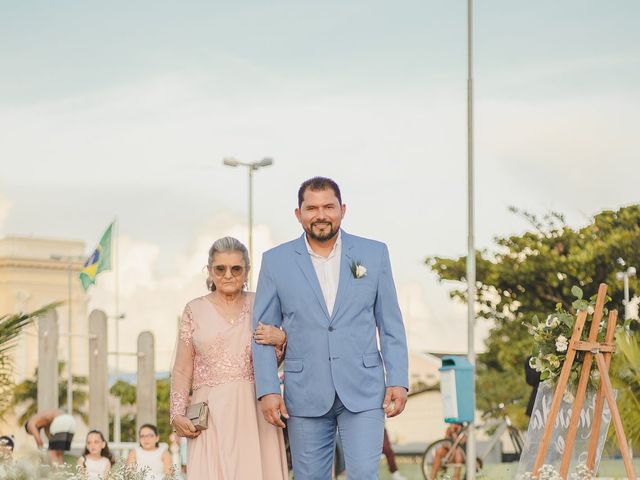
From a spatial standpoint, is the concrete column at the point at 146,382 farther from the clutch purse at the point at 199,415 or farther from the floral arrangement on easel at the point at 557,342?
the clutch purse at the point at 199,415

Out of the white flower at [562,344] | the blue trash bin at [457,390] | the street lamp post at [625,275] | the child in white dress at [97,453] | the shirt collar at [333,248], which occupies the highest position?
the street lamp post at [625,275]

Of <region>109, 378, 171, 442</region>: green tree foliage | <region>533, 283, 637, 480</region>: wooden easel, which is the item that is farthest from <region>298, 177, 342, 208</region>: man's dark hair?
<region>109, 378, 171, 442</region>: green tree foliage

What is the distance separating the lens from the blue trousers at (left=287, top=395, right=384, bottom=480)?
7.56m

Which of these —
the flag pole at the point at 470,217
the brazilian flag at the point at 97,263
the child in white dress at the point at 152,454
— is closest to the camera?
the child in white dress at the point at 152,454

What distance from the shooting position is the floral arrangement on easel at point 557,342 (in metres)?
11.8

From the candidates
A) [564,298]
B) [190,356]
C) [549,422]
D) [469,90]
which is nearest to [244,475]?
[190,356]

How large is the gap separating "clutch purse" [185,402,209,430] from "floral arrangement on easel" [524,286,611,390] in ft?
13.7

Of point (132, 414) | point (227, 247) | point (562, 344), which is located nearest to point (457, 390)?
point (562, 344)

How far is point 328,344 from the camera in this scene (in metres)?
7.72

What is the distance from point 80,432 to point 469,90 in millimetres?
52639

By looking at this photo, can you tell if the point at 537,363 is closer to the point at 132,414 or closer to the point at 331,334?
the point at 331,334

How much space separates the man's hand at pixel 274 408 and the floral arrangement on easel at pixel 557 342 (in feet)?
14.5

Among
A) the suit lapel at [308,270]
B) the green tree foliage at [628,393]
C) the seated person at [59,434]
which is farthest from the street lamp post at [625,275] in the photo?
the suit lapel at [308,270]

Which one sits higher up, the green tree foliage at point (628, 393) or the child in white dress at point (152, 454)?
the green tree foliage at point (628, 393)
